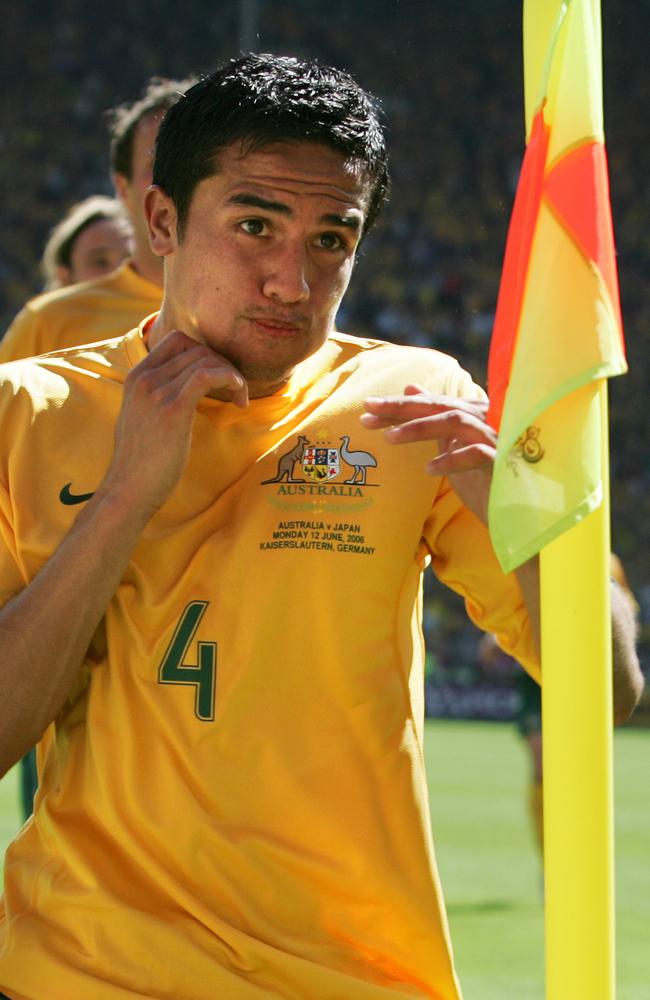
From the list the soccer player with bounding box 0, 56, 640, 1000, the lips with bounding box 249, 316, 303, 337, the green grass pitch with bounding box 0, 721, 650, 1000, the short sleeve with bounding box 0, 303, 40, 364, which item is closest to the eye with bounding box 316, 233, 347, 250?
the soccer player with bounding box 0, 56, 640, 1000

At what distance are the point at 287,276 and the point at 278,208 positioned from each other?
0.28 ft

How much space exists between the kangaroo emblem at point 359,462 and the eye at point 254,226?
294 millimetres

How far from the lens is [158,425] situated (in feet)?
6.28

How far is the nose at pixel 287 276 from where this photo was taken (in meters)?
1.97

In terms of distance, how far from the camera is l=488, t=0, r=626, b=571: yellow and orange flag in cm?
149

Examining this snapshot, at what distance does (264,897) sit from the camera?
6.19 ft

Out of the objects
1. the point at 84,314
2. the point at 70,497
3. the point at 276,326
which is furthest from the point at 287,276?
the point at 84,314

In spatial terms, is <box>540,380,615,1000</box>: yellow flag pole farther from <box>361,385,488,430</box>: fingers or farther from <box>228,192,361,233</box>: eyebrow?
<box>228,192,361,233</box>: eyebrow

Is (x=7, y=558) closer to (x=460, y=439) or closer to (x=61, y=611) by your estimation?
(x=61, y=611)

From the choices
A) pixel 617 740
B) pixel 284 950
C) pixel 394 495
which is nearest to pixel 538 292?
pixel 394 495

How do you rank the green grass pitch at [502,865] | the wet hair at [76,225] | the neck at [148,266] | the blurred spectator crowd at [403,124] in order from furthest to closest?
the blurred spectator crowd at [403,124] < the wet hair at [76,225] < the green grass pitch at [502,865] < the neck at [148,266]

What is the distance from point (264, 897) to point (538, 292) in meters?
0.79

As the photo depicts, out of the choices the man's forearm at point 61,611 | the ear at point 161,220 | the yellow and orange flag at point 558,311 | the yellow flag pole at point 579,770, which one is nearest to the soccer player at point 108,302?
the ear at point 161,220

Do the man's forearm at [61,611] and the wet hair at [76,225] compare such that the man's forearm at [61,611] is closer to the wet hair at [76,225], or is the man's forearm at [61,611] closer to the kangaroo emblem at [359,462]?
the kangaroo emblem at [359,462]
